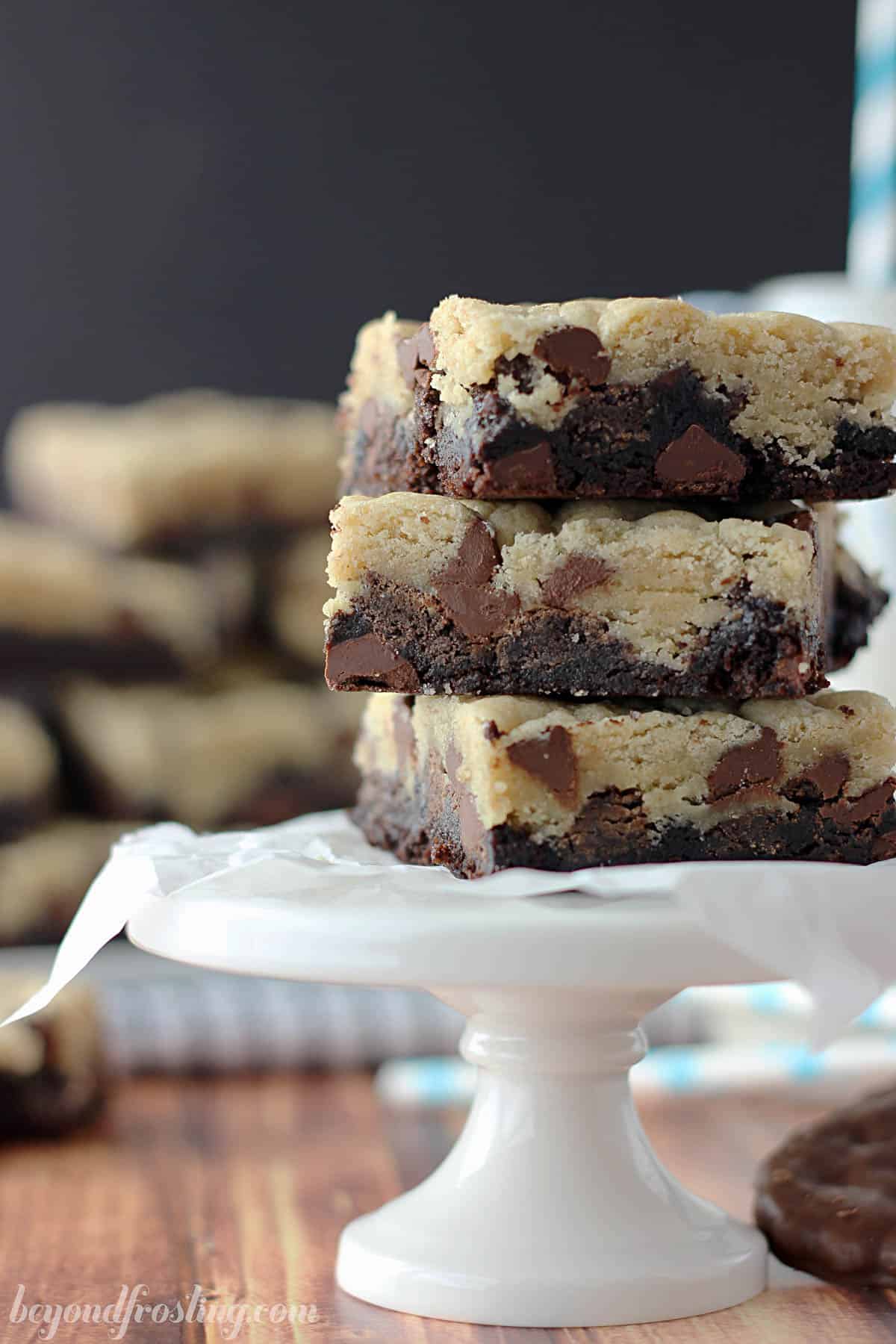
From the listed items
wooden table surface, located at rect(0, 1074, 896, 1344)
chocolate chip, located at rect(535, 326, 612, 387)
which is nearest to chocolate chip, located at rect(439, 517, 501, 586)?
chocolate chip, located at rect(535, 326, 612, 387)

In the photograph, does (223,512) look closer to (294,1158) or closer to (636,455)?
(294,1158)

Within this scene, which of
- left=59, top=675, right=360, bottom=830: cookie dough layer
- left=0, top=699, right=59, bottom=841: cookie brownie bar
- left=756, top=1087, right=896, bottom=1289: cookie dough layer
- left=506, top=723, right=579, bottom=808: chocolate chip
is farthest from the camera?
left=59, top=675, right=360, bottom=830: cookie dough layer

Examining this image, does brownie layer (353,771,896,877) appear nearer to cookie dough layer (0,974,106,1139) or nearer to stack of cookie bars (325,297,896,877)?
stack of cookie bars (325,297,896,877)

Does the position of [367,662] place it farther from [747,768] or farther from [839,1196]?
[839,1196]

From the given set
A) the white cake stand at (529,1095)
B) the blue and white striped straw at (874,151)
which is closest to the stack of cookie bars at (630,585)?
the white cake stand at (529,1095)

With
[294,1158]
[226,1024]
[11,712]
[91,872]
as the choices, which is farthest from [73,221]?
[294,1158]

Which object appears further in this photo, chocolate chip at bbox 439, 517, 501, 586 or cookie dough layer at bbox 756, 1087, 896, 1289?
cookie dough layer at bbox 756, 1087, 896, 1289

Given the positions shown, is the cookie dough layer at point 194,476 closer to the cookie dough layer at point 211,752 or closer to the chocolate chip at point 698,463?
the cookie dough layer at point 211,752
